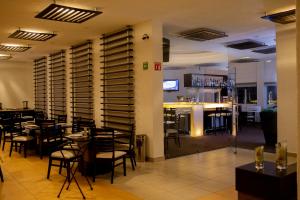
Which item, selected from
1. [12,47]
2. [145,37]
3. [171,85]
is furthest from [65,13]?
[171,85]

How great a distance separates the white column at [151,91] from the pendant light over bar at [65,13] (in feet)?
4.10

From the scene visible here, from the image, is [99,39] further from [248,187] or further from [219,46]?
[248,187]

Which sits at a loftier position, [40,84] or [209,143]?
[40,84]

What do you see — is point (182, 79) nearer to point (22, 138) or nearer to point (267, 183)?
A: point (22, 138)

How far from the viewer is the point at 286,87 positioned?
6.27 meters

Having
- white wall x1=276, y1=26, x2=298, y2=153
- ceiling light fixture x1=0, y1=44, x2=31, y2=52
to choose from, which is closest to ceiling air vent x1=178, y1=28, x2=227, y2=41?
white wall x1=276, y1=26, x2=298, y2=153

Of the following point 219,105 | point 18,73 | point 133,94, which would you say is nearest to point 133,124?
point 133,94

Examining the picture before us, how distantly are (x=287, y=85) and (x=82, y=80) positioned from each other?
554 cm

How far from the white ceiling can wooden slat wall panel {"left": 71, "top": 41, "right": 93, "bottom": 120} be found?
1.36ft

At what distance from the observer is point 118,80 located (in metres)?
6.73

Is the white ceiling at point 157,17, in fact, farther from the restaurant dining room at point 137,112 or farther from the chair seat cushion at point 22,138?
the chair seat cushion at point 22,138

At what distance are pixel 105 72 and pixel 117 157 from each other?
315cm

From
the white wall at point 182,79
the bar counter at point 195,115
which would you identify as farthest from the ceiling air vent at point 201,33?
the white wall at point 182,79

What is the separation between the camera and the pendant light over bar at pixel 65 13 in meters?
4.66
